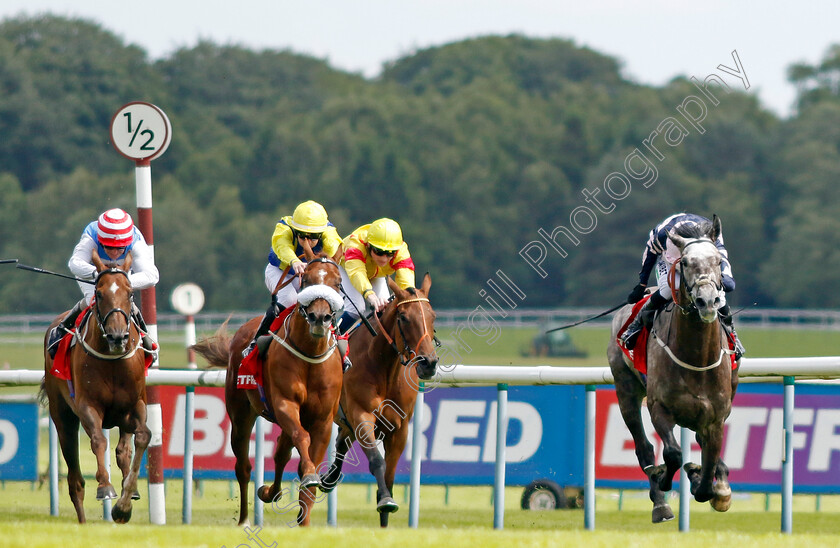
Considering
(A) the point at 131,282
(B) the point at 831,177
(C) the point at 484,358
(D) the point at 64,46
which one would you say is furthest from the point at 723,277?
(D) the point at 64,46

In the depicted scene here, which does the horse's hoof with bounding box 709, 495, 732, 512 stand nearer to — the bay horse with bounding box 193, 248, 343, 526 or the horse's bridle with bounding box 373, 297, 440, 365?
the horse's bridle with bounding box 373, 297, 440, 365

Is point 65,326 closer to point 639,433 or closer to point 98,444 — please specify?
point 98,444

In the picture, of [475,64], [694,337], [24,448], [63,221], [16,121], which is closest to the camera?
[694,337]

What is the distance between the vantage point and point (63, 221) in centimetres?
4059

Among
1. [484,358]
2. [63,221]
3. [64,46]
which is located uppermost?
[64,46]

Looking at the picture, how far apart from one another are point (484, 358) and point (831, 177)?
1807 cm

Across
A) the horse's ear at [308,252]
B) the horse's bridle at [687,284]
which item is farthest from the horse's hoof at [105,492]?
the horse's bridle at [687,284]

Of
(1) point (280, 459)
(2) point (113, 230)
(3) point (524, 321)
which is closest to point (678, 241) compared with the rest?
(1) point (280, 459)

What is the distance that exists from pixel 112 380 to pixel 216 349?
1.23 metres

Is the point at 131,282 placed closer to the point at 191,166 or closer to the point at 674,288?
the point at 674,288

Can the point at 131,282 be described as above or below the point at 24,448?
above

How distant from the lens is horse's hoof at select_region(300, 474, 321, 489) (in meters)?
6.70

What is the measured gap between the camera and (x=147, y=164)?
8.56 meters

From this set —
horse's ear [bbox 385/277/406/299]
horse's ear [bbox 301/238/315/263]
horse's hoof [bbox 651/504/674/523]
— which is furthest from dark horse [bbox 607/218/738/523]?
horse's ear [bbox 301/238/315/263]
